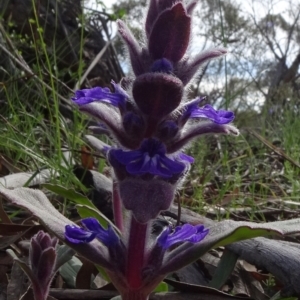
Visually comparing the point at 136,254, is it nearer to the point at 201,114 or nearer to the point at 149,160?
the point at 149,160

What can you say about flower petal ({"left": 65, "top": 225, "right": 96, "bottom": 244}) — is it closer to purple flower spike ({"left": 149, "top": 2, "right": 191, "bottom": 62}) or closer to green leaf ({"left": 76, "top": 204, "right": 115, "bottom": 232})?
green leaf ({"left": 76, "top": 204, "right": 115, "bottom": 232})

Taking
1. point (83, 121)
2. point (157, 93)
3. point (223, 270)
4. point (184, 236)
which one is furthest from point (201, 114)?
point (83, 121)

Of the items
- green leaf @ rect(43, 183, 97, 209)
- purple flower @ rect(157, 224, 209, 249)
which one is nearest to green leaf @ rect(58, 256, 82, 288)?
green leaf @ rect(43, 183, 97, 209)

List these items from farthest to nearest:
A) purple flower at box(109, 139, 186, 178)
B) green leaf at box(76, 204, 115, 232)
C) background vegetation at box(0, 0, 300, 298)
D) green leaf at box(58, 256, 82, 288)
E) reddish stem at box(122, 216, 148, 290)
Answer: background vegetation at box(0, 0, 300, 298), green leaf at box(58, 256, 82, 288), green leaf at box(76, 204, 115, 232), reddish stem at box(122, 216, 148, 290), purple flower at box(109, 139, 186, 178)

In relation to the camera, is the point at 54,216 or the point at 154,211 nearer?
the point at 154,211

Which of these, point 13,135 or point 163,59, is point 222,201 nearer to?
point 13,135

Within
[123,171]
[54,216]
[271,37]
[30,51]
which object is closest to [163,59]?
[123,171]
